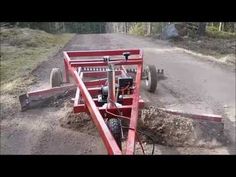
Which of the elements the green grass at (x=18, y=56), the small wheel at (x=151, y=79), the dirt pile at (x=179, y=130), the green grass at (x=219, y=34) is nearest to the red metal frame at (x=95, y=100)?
the dirt pile at (x=179, y=130)

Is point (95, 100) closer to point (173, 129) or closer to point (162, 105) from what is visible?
point (173, 129)

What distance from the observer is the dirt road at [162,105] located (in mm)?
4363

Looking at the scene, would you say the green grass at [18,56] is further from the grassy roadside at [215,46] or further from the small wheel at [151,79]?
the grassy roadside at [215,46]

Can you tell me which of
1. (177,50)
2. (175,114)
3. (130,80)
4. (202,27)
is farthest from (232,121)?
(202,27)

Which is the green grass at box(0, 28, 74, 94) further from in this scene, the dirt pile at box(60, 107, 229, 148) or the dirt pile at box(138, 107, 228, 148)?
the dirt pile at box(138, 107, 228, 148)

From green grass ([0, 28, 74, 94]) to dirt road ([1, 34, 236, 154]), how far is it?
36 cm

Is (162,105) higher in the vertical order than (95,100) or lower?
lower

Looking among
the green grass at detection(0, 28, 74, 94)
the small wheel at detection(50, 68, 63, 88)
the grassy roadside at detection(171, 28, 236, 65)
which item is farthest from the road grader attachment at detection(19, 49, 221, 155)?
the grassy roadside at detection(171, 28, 236, 65)

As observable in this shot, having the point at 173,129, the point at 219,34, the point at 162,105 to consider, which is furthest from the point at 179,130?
the point at 219,34

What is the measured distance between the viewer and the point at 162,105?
19.5 ft

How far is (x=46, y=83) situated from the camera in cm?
727

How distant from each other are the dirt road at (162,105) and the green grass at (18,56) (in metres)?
0.36

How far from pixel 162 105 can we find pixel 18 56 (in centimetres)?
633

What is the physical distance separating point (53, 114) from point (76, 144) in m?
1.24
